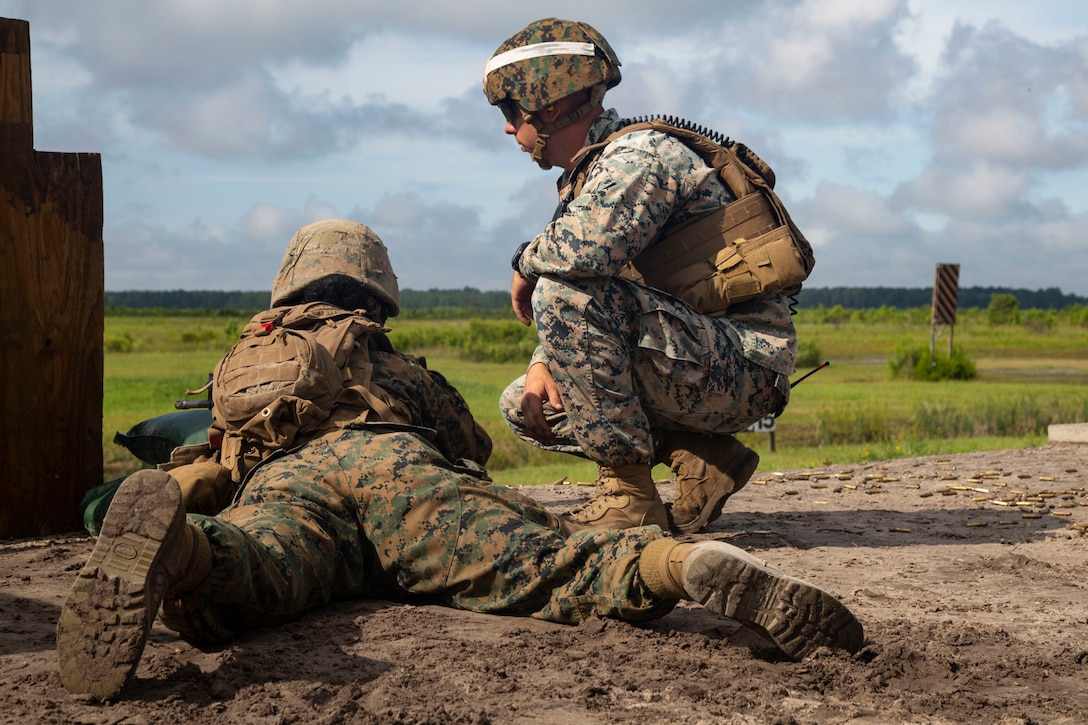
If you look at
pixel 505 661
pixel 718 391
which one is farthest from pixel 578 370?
pixel 505 661

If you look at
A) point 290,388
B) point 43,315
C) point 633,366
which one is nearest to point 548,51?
point 633,366

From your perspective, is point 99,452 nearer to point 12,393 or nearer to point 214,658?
point 12,393

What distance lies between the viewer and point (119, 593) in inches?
98.3

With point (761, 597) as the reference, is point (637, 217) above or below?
above

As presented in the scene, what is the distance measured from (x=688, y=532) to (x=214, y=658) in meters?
2.45

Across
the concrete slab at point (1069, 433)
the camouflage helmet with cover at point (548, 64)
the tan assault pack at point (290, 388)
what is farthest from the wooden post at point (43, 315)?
the concrete slab at point (1069, 433)

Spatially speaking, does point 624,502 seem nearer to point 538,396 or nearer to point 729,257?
point 538,396

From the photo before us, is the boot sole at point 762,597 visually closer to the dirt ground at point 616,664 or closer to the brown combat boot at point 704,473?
the dirt ground at point 616,664

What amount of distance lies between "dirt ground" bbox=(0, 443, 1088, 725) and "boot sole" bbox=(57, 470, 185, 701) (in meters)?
0.07

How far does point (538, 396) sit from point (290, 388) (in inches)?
47.7

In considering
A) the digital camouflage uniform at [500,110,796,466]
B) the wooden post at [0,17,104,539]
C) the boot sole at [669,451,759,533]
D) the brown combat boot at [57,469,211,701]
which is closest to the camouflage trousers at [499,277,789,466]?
the digital camouflage uniform at [500,110,796,466]

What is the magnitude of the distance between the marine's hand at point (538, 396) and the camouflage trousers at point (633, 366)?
0.30ft

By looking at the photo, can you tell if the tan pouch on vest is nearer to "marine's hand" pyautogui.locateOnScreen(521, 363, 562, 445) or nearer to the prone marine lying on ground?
"marine's hand" pyautogui.locateOnScreen(521, 363, 562, 445)

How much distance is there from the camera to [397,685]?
8.79 feet
